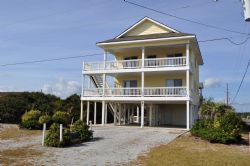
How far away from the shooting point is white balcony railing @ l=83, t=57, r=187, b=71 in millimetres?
31781

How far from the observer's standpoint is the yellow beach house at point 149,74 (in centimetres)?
3144

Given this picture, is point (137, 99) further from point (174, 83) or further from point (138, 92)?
point (174, 83)

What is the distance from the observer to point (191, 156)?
620 inches

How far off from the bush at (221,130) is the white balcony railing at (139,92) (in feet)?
24.0

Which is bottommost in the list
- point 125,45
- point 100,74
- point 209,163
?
point 209,163

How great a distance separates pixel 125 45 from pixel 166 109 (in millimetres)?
8111

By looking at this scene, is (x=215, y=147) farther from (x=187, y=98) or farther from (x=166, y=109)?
(x=166, y=109)

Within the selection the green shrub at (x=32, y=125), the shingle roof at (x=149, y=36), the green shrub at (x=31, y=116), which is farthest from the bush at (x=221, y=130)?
the green shrub at (x=31, y=116)

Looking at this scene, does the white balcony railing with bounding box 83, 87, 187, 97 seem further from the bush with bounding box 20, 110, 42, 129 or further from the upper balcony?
the bush with bounding box 20, 110, 42, 129

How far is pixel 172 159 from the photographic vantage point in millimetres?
14695

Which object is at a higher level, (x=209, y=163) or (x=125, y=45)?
(x=125, y=45)

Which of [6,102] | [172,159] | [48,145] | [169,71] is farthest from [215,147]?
[6,102]

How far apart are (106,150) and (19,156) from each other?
4.21m

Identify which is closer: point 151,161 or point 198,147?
point 151,161
